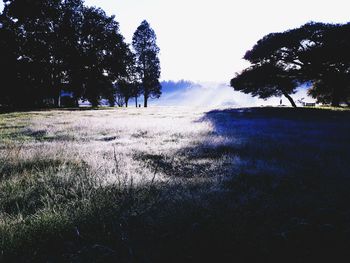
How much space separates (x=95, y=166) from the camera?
526 centimetres

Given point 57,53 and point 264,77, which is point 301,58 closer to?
point 264,77

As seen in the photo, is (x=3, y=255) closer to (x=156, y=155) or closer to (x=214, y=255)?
(x=214, y=255)

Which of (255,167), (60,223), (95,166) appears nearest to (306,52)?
(255,167)

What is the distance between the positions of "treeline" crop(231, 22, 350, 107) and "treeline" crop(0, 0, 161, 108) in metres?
22.6

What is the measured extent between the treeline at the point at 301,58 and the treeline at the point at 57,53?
74.0ft

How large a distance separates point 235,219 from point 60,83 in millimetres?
39852

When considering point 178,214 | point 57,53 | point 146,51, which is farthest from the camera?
point 146,51

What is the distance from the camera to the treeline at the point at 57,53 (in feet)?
Result: 108

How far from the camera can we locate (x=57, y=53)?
35906mm

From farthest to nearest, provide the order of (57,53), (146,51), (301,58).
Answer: (146,51) < (57,53) < (301,58)

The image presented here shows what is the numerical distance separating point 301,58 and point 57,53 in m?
31.1

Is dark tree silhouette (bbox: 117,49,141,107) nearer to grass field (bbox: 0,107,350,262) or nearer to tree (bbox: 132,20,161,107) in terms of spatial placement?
tree (bbox: 132,20,161,107)

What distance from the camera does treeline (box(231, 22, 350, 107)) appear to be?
21625 millimetres

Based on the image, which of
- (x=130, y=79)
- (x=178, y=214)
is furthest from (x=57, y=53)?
(x=178, y=214)
